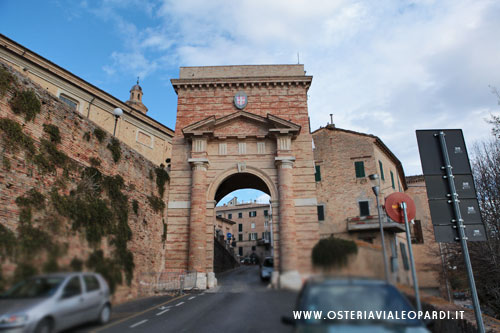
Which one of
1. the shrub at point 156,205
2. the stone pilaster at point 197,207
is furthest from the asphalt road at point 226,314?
the stone pilaster at point 197,207

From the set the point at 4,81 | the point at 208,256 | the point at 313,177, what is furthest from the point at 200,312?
the point at 4,81

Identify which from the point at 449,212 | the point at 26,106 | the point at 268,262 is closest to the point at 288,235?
the point at 268,262

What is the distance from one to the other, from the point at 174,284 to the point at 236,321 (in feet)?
3.86

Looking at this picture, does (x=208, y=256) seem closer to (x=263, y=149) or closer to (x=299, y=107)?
(x=263, y=149)

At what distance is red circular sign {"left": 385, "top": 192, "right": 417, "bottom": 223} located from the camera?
2428mm

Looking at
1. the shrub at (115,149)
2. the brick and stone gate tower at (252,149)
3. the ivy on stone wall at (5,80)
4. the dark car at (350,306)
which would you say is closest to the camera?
the dark car at (350,306)

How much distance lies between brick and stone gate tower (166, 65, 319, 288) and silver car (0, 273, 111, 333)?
1.24 metres

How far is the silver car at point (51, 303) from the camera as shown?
121 centimetres

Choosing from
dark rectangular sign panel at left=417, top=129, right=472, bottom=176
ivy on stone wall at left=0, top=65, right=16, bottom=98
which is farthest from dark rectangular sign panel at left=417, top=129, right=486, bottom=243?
ivy on stone wall at left=0, top=65, right=16, bottom=98

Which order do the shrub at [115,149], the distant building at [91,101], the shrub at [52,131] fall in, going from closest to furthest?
the shrub at [115,149] → the shrub at [52,131] → the distant building at [91,101]

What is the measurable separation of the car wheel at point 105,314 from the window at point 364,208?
1.80 m

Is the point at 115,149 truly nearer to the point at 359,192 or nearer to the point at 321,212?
the point at 321,212

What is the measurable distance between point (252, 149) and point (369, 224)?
2746mm

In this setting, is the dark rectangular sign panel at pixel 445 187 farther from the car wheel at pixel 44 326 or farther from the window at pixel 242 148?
the car wheel at pixel 44 326
